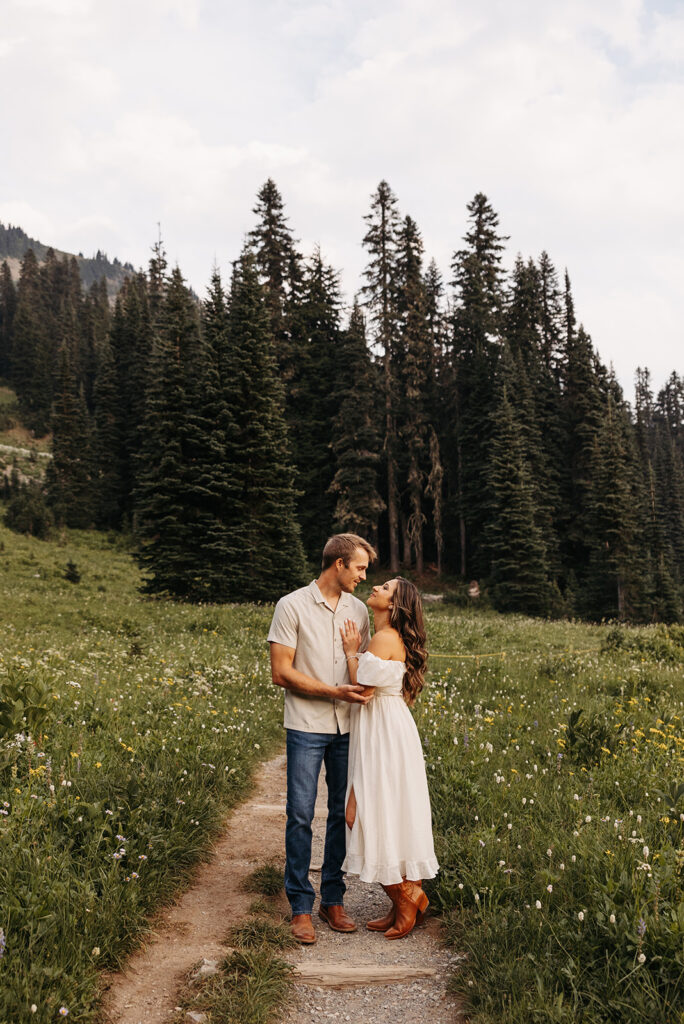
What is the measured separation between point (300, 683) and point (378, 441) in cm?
4383

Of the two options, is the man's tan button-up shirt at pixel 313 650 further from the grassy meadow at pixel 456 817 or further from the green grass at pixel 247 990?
the grassy meadow at pixel 456 817

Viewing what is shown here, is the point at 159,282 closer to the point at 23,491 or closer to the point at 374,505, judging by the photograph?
the point at 23,491

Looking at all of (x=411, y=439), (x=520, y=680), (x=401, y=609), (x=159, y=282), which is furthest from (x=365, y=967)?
(x=159, y=282)

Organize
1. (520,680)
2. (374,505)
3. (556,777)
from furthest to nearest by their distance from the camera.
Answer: (374,505)
(520,680)
(556,777)

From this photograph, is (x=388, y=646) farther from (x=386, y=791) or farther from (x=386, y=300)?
(x=386, y=300)

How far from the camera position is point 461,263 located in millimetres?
55156

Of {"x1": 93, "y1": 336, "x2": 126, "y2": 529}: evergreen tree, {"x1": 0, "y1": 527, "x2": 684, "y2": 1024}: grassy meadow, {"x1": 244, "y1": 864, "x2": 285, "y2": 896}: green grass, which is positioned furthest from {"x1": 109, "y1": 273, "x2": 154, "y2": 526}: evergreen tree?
{"x1": 244, "y1": 864, "x2": 285, "y2": 896}: green grass

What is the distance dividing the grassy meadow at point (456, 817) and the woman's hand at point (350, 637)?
5.85 feet

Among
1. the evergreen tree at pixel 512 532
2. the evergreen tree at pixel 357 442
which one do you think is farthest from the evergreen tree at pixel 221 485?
the evergreen tree at pixel 512 532

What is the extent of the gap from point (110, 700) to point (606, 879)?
595cm

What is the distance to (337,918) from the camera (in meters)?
4.77

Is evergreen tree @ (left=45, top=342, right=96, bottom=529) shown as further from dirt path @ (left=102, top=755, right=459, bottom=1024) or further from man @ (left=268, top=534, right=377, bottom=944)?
man @ (left=268, top=534, right=377, bottom=944)

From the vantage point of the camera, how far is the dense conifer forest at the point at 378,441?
31297mm

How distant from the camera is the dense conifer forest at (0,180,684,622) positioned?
31.3 meters
